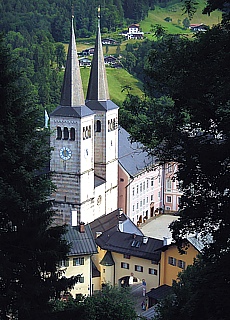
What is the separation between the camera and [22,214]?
61.9ft

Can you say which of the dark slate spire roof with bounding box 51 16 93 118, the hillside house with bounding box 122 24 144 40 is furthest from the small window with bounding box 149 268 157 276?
the hillside house with bounding box 122 24 144 40

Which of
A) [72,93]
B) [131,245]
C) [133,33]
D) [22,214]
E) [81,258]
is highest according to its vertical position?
[22,214]

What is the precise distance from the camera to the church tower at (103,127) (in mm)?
51375

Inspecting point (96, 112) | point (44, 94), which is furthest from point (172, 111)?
point (44, 94)

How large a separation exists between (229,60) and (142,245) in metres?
26.2

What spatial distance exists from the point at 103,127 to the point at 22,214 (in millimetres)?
33780

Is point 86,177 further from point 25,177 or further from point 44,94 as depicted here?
point 44,94

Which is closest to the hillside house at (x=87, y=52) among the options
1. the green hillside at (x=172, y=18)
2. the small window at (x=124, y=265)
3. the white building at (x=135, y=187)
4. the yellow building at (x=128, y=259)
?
the green hillside at (x=172, y=18)

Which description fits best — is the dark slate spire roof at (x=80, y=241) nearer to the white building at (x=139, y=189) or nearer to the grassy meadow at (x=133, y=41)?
the white building at (x=139, y=189)

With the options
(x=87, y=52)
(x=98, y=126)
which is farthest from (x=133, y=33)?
(x=98, y=126)

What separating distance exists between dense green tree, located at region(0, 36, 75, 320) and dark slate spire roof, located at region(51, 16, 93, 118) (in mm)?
28457

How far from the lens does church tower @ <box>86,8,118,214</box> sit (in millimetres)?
51375

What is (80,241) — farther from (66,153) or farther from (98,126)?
(98,126)

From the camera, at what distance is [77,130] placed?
159ft
